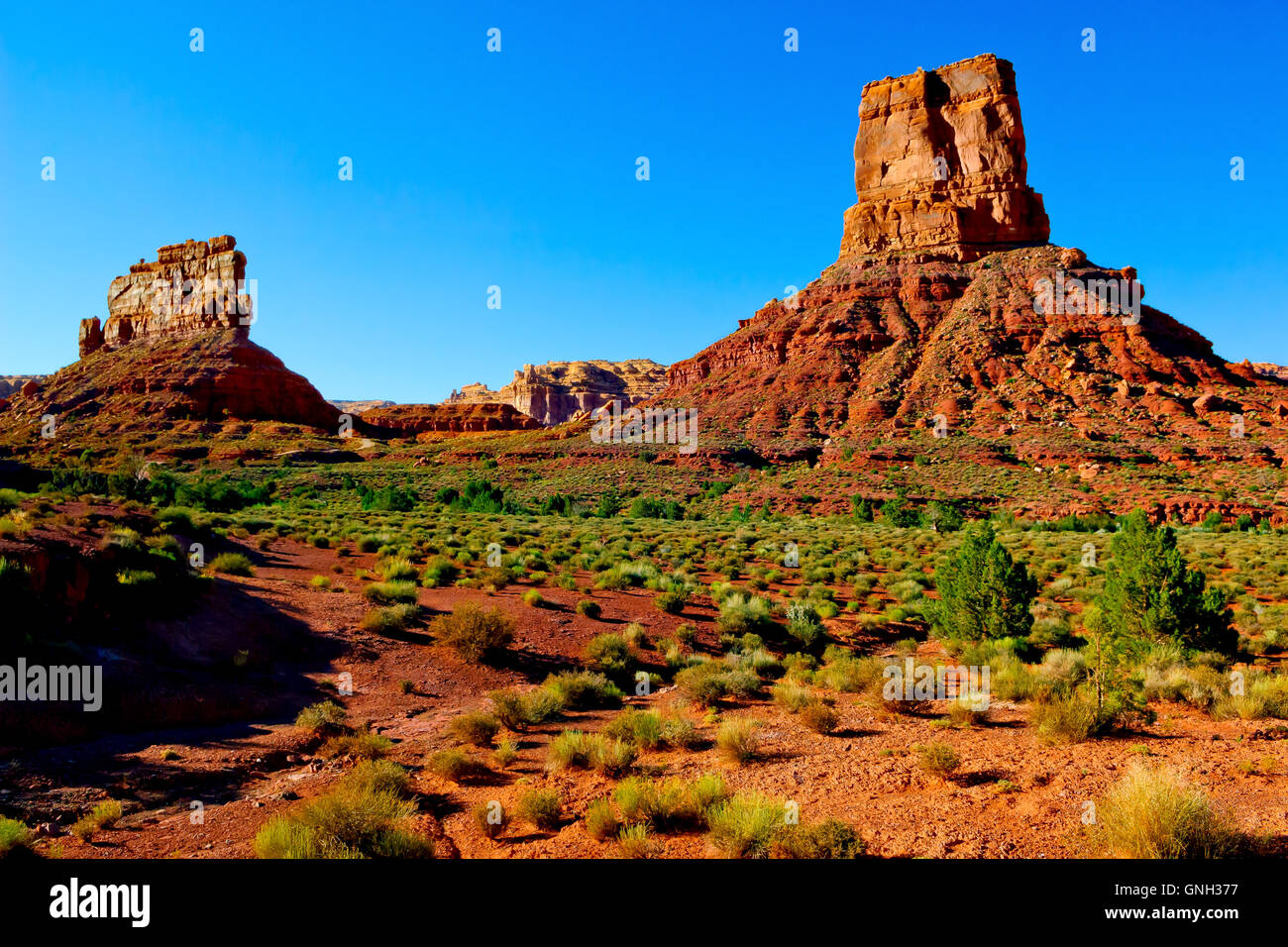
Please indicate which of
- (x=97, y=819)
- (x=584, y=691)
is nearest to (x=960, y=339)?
(x=584, y=691)

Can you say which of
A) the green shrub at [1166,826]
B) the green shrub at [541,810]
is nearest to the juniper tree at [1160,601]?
the green shrub at [1166,826]

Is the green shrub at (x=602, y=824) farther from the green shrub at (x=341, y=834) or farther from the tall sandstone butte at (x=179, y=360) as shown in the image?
the tall sandstone butte at (x=179, y=360)

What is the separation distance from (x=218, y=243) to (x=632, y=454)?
75680 millimetres

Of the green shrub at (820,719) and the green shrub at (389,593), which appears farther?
the green shrub at (389,593)

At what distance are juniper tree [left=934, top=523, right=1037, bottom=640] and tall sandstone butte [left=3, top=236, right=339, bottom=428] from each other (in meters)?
81.8

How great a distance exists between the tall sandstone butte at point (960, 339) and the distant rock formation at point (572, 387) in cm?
5910

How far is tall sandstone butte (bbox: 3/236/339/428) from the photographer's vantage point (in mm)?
78062

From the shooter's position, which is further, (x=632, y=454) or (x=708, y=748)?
(x=632, y=454)

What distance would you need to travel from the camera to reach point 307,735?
914 centimetres

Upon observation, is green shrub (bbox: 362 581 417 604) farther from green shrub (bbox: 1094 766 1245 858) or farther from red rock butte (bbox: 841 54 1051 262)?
red rock butte (bbox: 841 54 1051 262)

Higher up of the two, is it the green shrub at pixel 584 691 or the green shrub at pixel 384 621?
the green shrub at pixel 384 621

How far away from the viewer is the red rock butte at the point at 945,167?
71.6 meters
